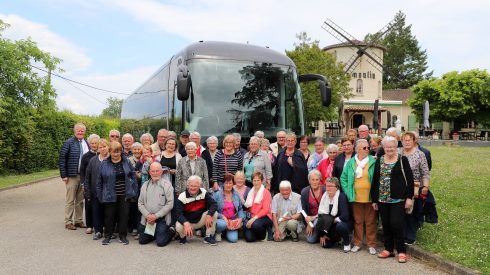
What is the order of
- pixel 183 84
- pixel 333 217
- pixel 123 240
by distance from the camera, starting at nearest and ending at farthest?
pixel 333 217 → pixel 123 240 → pixel 183 84

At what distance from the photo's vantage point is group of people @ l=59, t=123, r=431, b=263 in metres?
6.63

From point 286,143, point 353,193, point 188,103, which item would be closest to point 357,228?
point 353,193

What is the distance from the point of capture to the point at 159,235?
282 inches

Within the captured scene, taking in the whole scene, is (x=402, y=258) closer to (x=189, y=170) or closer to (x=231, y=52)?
(x=189, y=170)

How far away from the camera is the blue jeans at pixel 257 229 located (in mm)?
7391

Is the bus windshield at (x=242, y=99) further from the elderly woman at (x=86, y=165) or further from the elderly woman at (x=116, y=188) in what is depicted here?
the elderly woman at (x=116, y=188)

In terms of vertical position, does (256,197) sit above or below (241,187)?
below

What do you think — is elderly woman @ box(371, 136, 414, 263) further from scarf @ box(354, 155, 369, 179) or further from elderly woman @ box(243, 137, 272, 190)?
elderly woman @ box(243, 137, 272, 190)

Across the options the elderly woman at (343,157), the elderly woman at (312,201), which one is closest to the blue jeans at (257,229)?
the elderly woman at (312,201)

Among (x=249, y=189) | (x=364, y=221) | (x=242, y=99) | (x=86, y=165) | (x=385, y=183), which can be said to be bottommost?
(x=364, y=221)

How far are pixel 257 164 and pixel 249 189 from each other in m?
0.48

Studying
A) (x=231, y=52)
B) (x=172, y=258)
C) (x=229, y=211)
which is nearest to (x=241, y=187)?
(x=229, y=211)

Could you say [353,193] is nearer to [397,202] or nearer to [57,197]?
[397,202]

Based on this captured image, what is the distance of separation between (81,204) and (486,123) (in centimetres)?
4323
